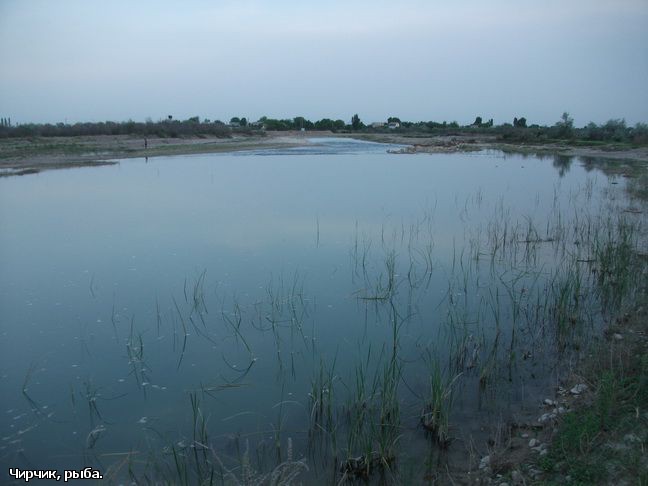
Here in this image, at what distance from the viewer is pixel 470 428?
15.6 feet

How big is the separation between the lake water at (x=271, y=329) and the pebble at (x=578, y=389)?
328 mm

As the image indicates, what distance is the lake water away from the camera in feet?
15.3

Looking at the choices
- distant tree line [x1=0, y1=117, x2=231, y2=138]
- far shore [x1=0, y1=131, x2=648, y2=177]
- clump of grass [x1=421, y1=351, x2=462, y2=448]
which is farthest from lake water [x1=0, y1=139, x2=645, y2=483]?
distant tree line [x1=0, y1=117, x2=231, y2=138]

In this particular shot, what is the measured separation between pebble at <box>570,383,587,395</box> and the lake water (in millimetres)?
328

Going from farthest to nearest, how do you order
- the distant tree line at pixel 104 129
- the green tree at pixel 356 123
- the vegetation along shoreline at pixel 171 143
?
the green tree at pixel 356 123 → the distant tree line at pixel 104 129 → the vegetation along shoreline at pixel 171 143

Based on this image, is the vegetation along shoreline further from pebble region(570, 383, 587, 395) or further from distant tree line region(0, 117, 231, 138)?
pebble region(570, 383, 587, 395)

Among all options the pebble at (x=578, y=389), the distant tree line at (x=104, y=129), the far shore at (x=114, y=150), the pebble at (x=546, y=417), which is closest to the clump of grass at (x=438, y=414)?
the pebble at (x=546, y=417)

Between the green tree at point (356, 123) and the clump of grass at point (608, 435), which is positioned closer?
the clump of grass at point (608, 435)

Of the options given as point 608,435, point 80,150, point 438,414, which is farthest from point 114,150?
point 608,435

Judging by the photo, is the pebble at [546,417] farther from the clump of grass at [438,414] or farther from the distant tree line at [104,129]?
the distant tree line at [104,129]

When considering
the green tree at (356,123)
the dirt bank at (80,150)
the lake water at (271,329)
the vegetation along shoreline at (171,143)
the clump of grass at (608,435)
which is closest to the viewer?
the clump of grass at (608,435)

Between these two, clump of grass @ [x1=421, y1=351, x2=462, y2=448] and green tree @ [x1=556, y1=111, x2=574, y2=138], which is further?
green tree @ [x1=556, y1=111, x2=574, y2=138]

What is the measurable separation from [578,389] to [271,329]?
11.8 feet

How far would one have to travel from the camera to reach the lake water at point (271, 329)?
15.3ft
